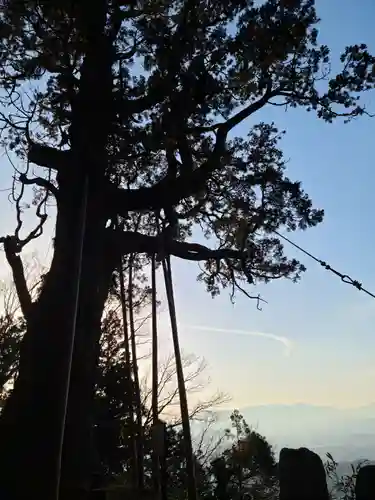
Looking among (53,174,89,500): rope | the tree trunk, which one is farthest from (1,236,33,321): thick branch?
(53,174,89,500): rope

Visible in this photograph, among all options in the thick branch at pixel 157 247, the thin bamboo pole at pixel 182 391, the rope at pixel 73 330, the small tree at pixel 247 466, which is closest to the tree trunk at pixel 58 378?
the rope at pixel 73 330

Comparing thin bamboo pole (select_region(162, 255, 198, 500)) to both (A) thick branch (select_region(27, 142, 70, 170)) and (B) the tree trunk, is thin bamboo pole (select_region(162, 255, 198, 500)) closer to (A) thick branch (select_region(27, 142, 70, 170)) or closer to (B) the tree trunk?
(B) the tree trunk

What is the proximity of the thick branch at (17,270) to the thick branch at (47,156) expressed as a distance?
102 centimetres

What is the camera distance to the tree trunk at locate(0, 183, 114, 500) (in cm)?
511

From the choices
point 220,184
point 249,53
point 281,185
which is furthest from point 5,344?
point 249,53

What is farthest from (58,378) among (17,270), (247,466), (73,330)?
(247,466)

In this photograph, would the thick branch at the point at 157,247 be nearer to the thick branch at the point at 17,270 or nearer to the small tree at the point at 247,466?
the thick branch at the point at 17,270

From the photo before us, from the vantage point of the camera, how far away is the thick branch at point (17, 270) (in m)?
6.80

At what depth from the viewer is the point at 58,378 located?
545cm

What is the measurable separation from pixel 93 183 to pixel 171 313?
6.23ft

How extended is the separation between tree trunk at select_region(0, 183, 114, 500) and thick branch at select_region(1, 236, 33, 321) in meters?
0.45

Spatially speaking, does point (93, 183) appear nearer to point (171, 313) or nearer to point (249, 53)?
point (171, 313)

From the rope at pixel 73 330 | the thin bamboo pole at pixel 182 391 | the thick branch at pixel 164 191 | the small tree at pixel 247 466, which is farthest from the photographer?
the small tree at pixel 247 466

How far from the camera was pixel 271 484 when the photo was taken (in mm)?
16703
